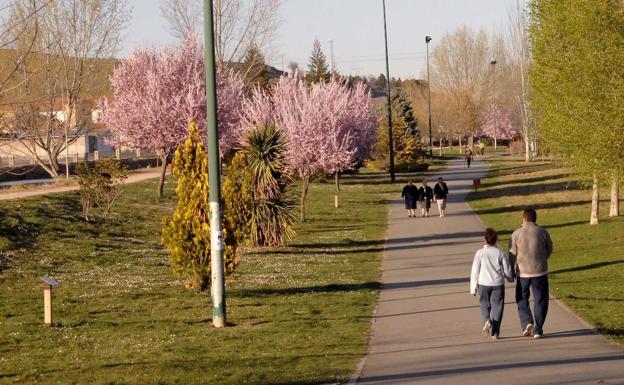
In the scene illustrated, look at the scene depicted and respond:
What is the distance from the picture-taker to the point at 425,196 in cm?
3784

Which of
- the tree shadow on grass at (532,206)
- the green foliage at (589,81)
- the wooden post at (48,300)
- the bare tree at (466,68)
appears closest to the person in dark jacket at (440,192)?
the tree shadow on grass at (532,206)

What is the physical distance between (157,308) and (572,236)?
16.0 metres

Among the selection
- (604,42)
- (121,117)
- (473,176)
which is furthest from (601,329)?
(473,176)

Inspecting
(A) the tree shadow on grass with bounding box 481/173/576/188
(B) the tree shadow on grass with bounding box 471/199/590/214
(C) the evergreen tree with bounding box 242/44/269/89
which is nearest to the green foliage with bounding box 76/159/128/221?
(B) the tree shadow on grass with bounding box 471/199/590/214

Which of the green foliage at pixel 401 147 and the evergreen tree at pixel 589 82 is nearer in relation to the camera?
the evergreen tree at pixel 589 82

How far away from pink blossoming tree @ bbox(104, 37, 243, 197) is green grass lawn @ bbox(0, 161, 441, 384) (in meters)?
8.06

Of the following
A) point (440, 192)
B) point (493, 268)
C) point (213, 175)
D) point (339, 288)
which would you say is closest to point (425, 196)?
point (440, 192)

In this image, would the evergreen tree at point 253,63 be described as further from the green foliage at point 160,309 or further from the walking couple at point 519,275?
the walking couple at point 519,275

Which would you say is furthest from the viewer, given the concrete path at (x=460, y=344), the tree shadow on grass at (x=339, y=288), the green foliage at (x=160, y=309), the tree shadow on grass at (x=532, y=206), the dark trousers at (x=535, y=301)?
the tree shadow on grass at (x=532, y=206)

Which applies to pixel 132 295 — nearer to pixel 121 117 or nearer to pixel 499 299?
pixel 499 299

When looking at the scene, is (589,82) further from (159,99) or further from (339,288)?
(159,99)

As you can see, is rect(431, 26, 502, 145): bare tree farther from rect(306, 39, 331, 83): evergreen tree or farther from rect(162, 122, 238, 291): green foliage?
rect(162, 122, 238, 291): green foliage

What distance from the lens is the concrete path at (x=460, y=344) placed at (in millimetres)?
10188

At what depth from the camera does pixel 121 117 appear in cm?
4125
